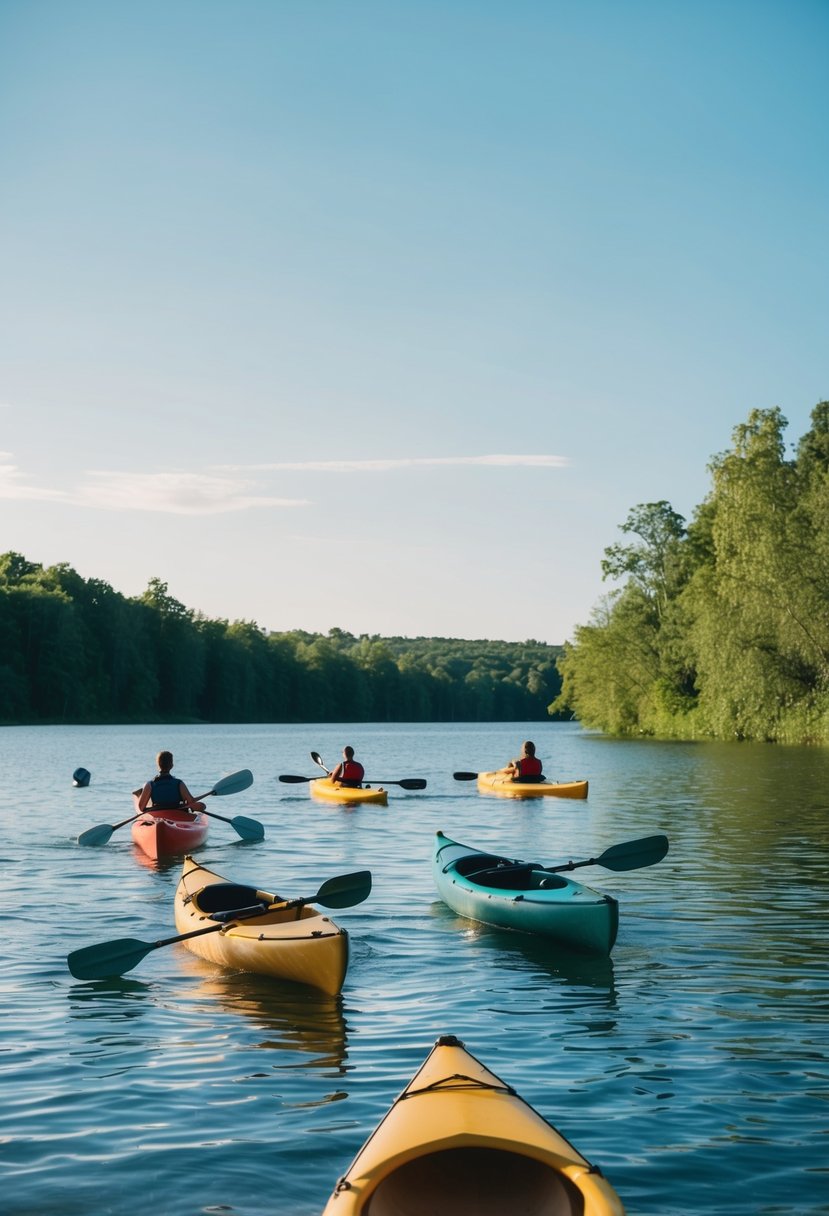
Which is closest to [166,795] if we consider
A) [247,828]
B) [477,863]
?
[247,828]

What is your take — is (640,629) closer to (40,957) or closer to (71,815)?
(71,815)

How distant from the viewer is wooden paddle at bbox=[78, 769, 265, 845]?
1570cm

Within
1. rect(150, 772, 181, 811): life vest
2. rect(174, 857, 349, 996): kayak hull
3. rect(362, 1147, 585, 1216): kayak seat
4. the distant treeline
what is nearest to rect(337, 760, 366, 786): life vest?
rect(150, 772, 181, 811): life vest

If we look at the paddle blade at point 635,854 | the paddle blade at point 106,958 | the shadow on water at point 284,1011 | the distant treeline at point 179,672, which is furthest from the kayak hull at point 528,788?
the distant treeline at point 179,672

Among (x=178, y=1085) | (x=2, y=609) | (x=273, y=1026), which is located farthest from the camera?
(x=2, y=609)

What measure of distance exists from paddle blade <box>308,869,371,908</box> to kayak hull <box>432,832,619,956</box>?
133 centimetres

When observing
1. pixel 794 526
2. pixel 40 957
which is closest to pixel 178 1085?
pixel 40 957

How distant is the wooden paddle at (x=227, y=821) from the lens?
1570 cm

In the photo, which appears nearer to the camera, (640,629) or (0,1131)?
(0,1131)

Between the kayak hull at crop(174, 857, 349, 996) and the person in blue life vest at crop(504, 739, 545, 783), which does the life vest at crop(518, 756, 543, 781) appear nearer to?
the person in blue life vest at crop(504, 739, 545, 783)

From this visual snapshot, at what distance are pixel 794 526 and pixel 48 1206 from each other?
3461 cm

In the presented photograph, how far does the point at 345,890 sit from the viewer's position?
358 inches

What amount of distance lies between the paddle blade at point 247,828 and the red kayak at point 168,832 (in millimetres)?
560

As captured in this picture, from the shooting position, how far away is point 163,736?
5962 centimetres
